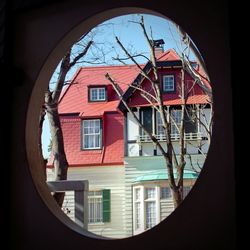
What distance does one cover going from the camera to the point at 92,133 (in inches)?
494

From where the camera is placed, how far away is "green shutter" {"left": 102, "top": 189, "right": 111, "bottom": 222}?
470 inches

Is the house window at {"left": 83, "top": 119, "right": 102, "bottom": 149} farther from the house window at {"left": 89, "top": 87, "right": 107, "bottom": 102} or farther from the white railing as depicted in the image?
the white railing

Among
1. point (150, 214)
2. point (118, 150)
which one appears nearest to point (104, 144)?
point (118, 150)

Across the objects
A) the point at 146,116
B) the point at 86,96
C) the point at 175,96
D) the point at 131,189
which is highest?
the point at 86,96

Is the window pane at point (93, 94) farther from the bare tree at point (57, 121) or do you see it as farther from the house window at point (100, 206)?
the bare tree at point (57, 121)

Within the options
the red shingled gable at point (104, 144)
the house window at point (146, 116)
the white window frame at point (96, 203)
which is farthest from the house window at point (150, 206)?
the house window at point (146, 116)

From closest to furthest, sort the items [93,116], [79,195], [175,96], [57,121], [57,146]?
[79,195] < [57,146] < [57,121] < [175,96] < [93,116]

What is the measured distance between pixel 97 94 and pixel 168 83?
2.20m

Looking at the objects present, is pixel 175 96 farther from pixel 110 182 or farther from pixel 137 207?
pixel 137 207

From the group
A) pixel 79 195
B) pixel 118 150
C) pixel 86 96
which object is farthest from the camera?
pixel 86 96
